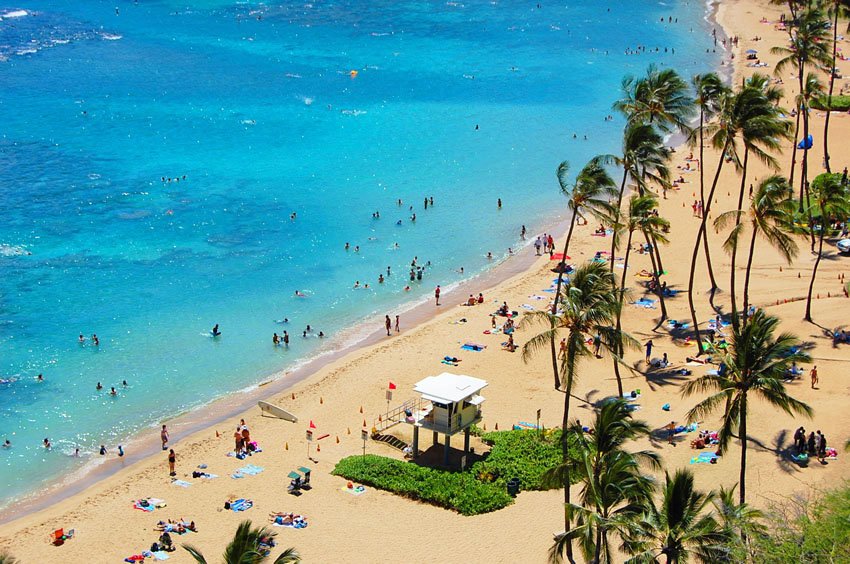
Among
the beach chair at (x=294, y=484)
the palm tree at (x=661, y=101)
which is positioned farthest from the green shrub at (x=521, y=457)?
the palm tree at (x=661, y=101)

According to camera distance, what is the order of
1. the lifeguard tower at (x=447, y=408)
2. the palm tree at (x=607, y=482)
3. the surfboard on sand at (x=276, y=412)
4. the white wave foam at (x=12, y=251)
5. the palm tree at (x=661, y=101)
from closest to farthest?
the palm tree at (x=607, y=482) < the lifeguard tower at (x=447, y=408) < the surfboard on sand at (x=276, y=412) < the palm tree at (x=661, y=101) < the white wave foam at (x=12, y=251)

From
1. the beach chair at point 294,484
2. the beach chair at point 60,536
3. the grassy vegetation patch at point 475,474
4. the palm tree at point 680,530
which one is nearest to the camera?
the palm tree at point 680,530

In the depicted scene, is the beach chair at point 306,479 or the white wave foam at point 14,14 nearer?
the beach chair at point 306,479

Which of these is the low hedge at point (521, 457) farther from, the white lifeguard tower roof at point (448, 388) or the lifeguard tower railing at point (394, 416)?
the lifeguard tower railing at point (394, 416)

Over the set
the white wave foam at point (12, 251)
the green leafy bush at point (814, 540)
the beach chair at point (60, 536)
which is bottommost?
the beach chair at point (60, 536)

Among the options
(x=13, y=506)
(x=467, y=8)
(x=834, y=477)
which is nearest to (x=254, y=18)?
(x=467, y=8)

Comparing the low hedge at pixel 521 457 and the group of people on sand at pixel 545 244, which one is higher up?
the group of people on sand at pixel 545 244

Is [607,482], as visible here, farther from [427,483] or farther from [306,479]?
[306,479]
